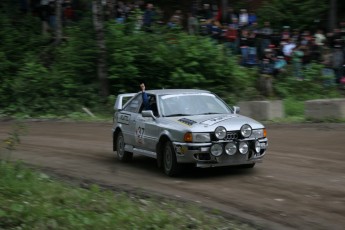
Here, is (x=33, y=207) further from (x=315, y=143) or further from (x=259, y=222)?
(x=315, y=143)

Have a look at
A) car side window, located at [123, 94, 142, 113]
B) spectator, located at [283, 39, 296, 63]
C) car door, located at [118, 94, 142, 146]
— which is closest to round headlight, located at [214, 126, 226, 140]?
car door, located at [118, 94, 142, 146]

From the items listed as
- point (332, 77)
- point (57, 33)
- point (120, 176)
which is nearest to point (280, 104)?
Result: point (332, 77)

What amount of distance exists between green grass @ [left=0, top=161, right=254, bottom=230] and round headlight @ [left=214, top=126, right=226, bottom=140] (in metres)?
1.85

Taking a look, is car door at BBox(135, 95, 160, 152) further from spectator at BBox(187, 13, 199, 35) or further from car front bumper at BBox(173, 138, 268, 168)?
spectator at BBox(187, 13, 199, 35)

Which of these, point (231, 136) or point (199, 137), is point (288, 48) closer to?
point (231, 136)

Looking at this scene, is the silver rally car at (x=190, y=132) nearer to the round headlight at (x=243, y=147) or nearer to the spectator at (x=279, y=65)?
the round headlight at (x=243, y=147)

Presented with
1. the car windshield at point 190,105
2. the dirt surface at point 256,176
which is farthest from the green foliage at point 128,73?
the car windshield at point 190,105

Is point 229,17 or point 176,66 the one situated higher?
point 229,17

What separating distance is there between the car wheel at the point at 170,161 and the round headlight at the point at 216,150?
72 centimetres

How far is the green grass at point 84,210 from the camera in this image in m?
7.02

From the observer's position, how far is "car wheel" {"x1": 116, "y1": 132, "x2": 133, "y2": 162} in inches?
524

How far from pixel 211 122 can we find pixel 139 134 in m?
1.92

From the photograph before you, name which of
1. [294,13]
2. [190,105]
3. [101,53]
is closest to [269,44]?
[101,53]

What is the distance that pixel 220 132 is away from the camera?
35.1ft
